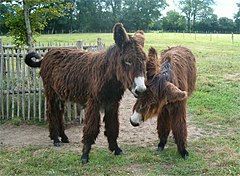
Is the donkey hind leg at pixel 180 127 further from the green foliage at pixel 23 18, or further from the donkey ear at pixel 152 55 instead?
the green foliage at pixel 23 18

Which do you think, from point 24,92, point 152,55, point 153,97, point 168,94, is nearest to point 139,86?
point 153,97

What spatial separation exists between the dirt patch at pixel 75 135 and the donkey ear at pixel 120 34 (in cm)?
244

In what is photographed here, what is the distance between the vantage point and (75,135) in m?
6.93

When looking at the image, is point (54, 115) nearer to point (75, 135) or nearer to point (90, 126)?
point (75, 135)

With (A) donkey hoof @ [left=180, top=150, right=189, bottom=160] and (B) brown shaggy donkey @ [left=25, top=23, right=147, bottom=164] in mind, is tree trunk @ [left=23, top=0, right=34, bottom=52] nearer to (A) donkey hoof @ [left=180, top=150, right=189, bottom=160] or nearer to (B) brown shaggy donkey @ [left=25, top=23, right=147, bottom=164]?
(B) brown shaggy donkey @ [left=25, top=23, right=147, bottom=164]

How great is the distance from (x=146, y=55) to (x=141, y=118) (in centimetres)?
91

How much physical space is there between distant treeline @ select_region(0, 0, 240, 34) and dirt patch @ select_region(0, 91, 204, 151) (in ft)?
140

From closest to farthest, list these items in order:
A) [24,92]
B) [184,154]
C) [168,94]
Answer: [168,94] → [184,154] → [24,92]

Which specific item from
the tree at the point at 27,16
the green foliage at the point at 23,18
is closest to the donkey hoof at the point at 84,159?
the tree at the point at 27,16

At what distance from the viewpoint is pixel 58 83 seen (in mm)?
5777

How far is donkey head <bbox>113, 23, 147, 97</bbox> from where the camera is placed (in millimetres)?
4426

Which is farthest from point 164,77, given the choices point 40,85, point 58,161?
point 40,85

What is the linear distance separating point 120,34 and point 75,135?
10.3 ft

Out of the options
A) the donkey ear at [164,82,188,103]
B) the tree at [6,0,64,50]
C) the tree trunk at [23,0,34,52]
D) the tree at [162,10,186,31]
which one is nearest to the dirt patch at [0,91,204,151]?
the donkey ear at [164,82,188,103]
